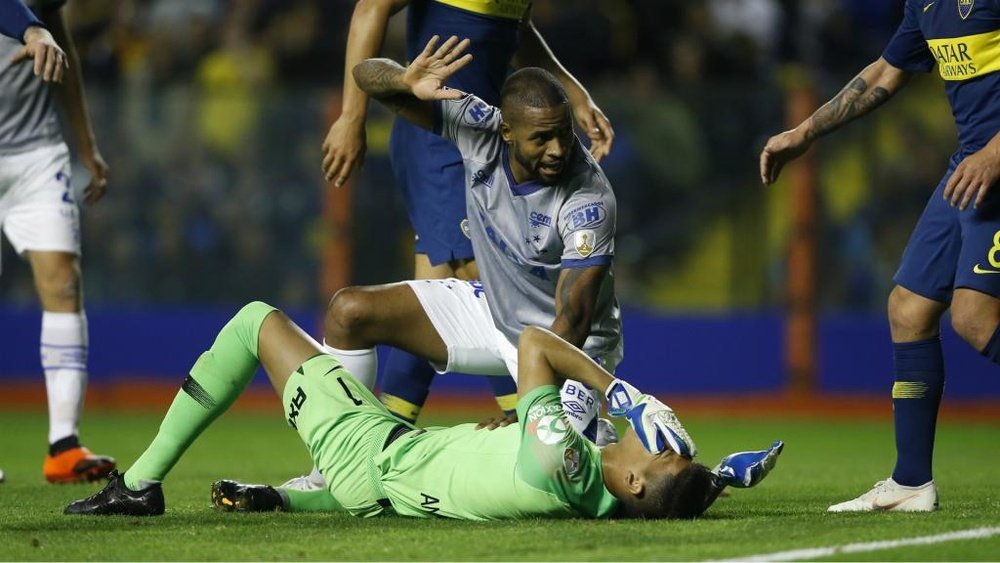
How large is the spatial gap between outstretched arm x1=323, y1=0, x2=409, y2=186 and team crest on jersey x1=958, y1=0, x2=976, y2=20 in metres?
2.29

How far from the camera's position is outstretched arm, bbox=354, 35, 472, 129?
578cm

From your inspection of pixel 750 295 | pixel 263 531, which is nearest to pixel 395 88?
pixel 263 531

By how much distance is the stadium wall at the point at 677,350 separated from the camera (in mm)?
12875

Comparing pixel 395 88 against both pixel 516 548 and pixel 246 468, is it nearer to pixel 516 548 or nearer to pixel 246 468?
pixel 516 548

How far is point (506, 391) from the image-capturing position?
21.7 feet

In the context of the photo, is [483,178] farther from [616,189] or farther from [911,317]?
[616,189]

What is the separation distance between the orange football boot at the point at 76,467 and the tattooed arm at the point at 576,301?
2.54 metres

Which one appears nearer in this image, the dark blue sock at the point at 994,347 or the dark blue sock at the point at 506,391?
the dark blue sock at the point at 994,347

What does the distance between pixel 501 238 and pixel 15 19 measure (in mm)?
2613

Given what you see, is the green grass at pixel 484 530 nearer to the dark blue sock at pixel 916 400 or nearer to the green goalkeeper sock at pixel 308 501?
the green goalkeeper sock at pixel 308 501

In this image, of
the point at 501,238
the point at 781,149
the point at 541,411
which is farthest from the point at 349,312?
the point at 781,149

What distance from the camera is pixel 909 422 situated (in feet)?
19.4

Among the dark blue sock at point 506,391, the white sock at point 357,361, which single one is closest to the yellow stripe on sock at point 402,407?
the dark blue sock at point 506,391

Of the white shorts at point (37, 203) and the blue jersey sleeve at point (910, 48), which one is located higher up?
the blue jersey sleeve at point (910, 48)
